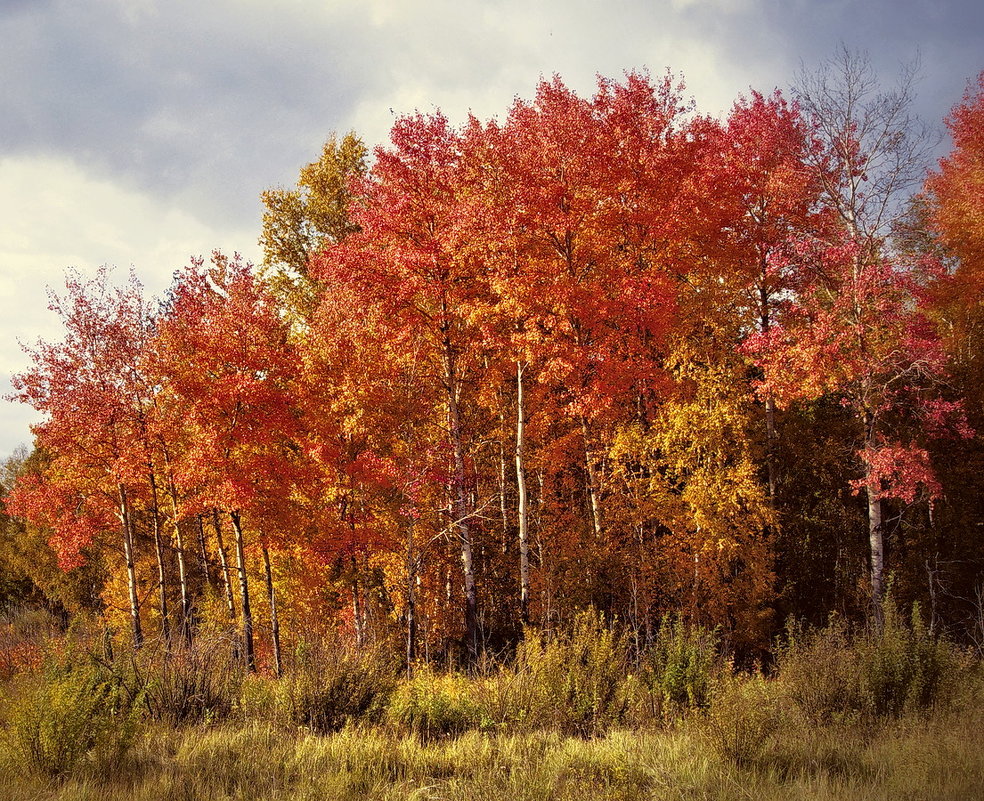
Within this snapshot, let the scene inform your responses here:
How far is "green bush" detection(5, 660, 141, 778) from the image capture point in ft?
19.4

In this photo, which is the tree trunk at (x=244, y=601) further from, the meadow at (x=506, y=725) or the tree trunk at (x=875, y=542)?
the tree trunk at (x=875, y=542)

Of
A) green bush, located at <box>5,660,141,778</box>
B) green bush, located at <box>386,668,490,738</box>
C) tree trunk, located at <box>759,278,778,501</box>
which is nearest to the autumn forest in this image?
tree trunk, located at <box>759,278,778,501</box>

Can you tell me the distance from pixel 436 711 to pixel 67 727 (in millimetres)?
3872

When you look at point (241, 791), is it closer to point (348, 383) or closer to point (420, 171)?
point (348, 383)

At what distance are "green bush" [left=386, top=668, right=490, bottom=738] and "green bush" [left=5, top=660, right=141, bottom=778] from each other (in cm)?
294

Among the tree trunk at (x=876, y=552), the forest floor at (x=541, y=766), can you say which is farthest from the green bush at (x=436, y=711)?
the tree trunk at (x=876, y=552)

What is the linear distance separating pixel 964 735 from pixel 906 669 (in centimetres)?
180

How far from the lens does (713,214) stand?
17672mm

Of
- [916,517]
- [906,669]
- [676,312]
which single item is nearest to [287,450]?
[676,312]

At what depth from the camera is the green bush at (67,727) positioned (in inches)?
233

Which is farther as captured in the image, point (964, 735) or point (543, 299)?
point (543, 299)

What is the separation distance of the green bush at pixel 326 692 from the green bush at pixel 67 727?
187 cm

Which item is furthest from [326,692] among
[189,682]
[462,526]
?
[462,526]

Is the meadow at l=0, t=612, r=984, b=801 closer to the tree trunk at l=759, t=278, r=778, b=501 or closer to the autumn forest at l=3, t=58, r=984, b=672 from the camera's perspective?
the autumn forest at l=3, t=58, r=984, b=672
